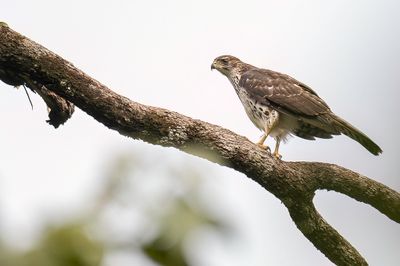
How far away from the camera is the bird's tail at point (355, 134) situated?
5945mm

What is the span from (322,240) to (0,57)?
2.84 meters

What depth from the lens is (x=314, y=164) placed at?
210 inches

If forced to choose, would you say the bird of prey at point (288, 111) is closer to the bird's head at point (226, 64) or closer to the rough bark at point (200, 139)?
the rough bark at point (200, 139)

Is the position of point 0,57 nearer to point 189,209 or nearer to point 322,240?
point 322,240

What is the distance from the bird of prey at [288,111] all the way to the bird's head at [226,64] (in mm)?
1003

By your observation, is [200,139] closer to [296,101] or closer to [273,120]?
[273,120]

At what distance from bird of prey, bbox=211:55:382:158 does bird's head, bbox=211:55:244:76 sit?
1.00 metres

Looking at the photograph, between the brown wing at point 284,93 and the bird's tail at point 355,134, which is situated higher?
the brown wing at point 284,93

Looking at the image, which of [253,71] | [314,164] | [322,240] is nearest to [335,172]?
[314,164]

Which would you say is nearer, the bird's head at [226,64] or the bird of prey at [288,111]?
the bird of prey at [288,111]

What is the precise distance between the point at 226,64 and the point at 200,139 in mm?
4713

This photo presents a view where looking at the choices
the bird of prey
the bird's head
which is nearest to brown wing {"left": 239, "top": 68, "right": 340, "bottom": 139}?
the bird of prey

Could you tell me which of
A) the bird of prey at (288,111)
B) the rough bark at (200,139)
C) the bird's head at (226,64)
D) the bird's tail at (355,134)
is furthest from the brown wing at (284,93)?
the rough bark at (200,139)

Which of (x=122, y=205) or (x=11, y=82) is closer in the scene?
(x=122, y=205)
